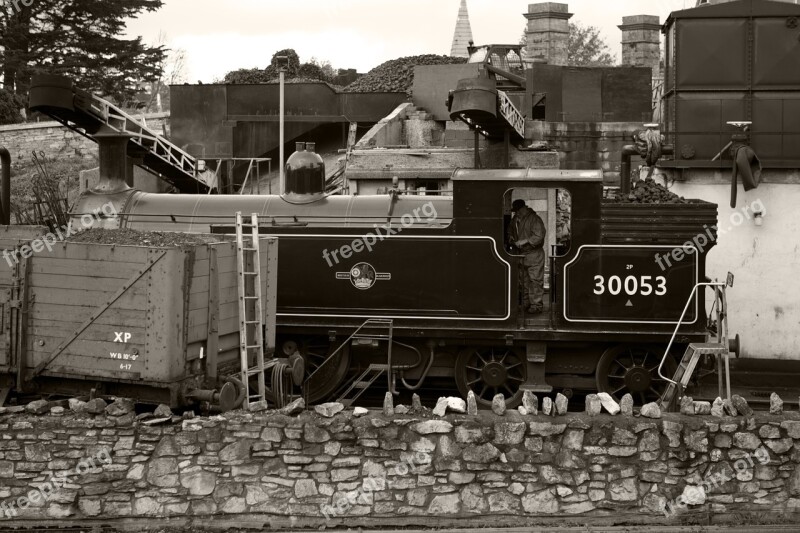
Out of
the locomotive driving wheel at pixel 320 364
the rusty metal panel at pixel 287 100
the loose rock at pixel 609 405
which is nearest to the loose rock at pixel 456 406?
the loose rock at pixel 609 405

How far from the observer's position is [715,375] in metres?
13.3

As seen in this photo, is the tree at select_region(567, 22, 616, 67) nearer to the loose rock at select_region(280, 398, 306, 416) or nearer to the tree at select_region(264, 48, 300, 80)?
the tree at select_region(264, 48, 300, 80)

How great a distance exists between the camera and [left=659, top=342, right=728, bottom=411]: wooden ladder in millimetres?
10180

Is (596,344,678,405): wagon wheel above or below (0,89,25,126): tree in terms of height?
below

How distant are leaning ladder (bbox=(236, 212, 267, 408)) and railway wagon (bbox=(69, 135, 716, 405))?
2.05m

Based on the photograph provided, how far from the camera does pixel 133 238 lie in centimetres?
897

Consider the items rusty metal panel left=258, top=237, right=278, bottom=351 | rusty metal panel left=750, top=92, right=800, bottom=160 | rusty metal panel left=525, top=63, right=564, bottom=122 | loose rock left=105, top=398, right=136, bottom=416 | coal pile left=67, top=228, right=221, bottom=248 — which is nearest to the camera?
loose rock left=105, top=398, right=136, bottom=416

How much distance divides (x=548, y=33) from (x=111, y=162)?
73.0 ft

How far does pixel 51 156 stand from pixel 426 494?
22.7 m

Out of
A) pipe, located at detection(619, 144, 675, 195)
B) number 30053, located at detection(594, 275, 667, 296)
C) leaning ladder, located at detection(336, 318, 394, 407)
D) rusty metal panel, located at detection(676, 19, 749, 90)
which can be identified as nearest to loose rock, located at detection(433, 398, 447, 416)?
leaning ladder, located at detection(336, 318, 394, 407)

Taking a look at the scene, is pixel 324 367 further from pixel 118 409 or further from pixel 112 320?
pixel 118 409

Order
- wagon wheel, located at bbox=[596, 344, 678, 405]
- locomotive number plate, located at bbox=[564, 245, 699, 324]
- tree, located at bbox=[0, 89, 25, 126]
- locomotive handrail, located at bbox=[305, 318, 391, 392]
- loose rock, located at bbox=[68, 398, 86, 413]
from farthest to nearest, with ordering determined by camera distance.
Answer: tree, located at bbox=[0, 89, 25, 126]
locomotive handrail, located at bbox=[305, 318, 391, 392]
wagon wheel, located at bbox=[596, 344, 678, 405]
locomotive number plate, located at bbox=[564, 245, 699, 324]
loose rock, located at bbox=[68, 398, 86, 413]

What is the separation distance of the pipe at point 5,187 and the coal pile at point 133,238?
3.56 m

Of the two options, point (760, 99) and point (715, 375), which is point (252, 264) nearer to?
point (715, 375)
